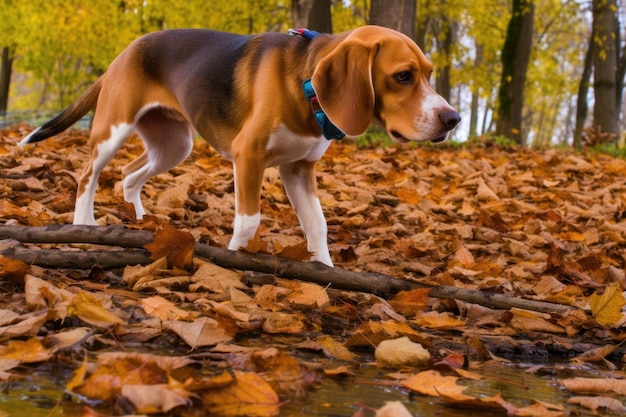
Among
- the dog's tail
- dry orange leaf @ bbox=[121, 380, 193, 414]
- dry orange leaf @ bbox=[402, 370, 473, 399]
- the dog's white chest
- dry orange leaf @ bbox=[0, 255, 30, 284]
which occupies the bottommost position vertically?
dry orange leaf @ bbox=[402, 370, 473, 399]

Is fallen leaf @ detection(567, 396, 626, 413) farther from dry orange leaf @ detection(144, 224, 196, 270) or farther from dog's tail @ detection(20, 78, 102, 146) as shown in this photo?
dog's tail @ detection(20, 78, 102, 146)

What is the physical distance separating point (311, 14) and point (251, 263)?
9364 mm

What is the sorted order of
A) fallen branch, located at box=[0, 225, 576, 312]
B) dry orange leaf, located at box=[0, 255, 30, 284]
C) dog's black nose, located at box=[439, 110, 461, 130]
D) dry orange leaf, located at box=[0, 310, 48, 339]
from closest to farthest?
1. dry orange leaf, located at box=[0, 310, 48, 339]
2. dry orange leaf, located at box=[0, 255, 30, 284]
3. fallen branch, located at box=[0, 225, 576, 312]
4. dog's black nose, located at box=[439, 110, 461, 130]

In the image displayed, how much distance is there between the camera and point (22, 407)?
1.79 m

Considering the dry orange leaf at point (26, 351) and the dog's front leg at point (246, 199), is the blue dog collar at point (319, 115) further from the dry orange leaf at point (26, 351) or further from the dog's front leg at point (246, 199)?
the dry orange leaf at point (26, 351)

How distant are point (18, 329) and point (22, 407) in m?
0.62

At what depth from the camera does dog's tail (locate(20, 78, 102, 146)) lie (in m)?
5.16

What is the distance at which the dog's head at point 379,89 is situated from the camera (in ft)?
11.8

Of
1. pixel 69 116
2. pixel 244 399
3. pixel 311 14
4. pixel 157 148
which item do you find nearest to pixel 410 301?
pixel 244 399

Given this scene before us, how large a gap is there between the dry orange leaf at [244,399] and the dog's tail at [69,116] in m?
3.77

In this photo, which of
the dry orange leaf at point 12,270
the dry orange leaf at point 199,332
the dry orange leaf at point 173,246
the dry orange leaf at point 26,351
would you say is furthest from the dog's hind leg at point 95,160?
the dry orange leaf at point 26,351

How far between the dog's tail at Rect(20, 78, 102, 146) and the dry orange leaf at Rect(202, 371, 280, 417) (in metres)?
3.77

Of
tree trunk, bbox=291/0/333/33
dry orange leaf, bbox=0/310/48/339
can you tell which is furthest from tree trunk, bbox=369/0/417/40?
dry orange leaf, bbox=0/310/48/339

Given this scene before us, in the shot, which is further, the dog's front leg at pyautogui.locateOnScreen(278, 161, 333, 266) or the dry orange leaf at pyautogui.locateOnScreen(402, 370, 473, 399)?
the dog's front leg at pyautogui.locateOnScreen(278, 161, 333, 266)
